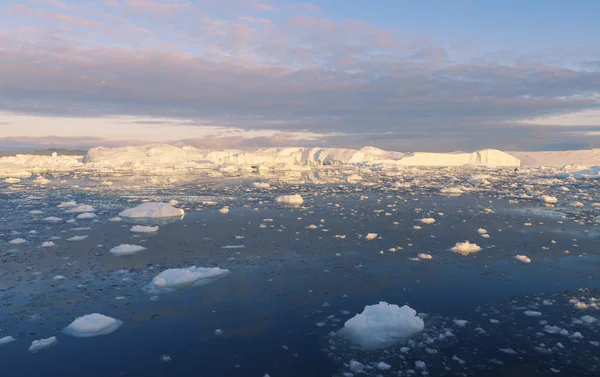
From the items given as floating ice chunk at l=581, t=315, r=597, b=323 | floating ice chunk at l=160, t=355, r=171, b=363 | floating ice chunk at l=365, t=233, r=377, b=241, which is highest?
floating ice chunk at l=581, t=315, r=597, b=323

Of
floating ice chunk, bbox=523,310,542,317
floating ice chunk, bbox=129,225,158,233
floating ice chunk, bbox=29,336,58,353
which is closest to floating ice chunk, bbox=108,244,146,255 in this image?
floating ice chunk, bbox=129,225,158,233

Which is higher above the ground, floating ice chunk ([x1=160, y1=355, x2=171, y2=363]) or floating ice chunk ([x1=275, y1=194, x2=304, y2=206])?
floating ice chunk ([x1=275, y1=194, x2=304, y2=206])

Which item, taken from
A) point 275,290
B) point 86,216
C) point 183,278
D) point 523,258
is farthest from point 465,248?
point 86,216

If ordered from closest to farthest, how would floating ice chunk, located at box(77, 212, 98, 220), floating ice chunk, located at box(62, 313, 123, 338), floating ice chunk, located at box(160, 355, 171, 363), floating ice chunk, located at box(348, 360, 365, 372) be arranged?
floating ice chunk, located at box(348, 360, 365, 372)
floating ice chunk, located at box(160, 355, 171, 363)
floating ice chunk, located at box(62, 313, 123, 338)
floating ice chunk, located at box(77, 212, 98, 220)

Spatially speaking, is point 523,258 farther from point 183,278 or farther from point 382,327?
point 183,278

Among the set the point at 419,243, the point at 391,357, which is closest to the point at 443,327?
the point at 391,357

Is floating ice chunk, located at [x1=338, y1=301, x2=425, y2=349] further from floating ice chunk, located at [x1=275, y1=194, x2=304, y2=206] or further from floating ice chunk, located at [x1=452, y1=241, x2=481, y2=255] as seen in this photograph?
floating ice chunk, located at [x1=275, y1=194, x2=304, y2=206]

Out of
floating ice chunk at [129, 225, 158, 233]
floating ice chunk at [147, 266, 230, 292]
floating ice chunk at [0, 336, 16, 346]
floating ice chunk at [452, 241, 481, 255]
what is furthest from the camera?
floating ice chunk at [129, 225, 158, 233]
